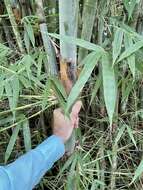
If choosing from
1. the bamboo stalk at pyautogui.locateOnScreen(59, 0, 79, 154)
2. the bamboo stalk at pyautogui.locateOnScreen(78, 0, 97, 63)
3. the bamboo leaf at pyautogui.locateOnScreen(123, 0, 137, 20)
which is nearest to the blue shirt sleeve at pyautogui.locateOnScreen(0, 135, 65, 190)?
the bamboo stalk at pyautogui.locateOnScreen(59, 0, 79, 154)

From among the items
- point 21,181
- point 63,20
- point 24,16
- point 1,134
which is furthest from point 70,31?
point 1,134

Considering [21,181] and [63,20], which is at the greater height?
[63,20]

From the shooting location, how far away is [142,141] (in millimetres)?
1505

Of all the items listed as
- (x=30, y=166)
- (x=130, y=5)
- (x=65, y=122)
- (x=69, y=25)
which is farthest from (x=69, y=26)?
(x=30, y=166)

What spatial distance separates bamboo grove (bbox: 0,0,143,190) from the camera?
110 centimetres

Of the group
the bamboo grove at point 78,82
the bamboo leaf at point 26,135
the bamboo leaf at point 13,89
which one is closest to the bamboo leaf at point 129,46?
the bamboo grove at point 78,82

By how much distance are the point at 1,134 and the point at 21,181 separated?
0.36m

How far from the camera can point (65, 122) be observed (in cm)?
127

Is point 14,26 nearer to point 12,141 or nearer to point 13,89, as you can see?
point 13,89

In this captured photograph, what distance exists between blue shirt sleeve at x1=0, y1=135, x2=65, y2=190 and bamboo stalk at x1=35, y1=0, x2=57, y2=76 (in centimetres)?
23

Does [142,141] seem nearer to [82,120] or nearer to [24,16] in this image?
[82,120]

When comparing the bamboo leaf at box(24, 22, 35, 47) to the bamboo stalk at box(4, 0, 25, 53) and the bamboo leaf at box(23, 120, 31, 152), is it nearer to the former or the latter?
the bamboo stalk at box(4, 0, 25, 53)

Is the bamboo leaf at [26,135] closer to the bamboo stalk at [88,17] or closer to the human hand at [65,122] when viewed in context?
the human hand at [65,122]

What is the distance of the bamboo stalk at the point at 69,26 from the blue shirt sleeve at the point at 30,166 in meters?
0.23
